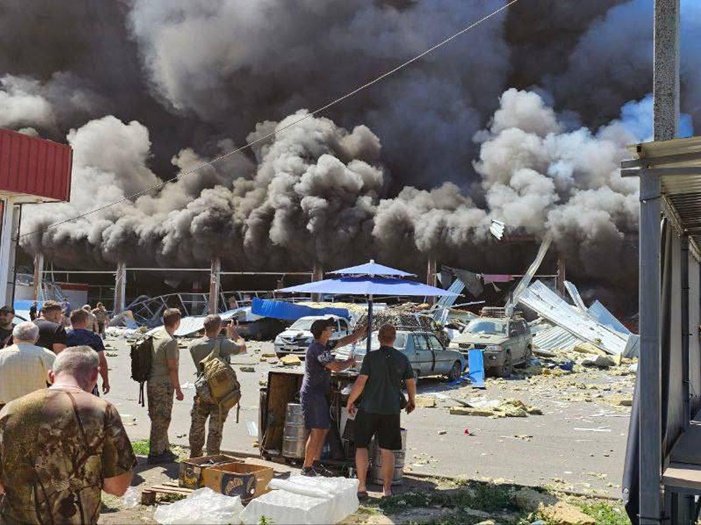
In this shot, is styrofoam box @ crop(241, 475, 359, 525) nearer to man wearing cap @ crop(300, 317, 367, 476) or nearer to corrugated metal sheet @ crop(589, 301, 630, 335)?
man wearing cap @ crop(300, 317, 367, 476)

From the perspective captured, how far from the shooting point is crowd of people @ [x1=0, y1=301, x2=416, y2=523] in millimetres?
3041

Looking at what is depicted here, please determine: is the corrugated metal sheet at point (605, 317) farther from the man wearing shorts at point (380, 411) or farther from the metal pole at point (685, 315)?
the man wearing shorts at point (380, 411)

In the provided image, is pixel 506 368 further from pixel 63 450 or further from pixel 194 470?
pixel 63 450

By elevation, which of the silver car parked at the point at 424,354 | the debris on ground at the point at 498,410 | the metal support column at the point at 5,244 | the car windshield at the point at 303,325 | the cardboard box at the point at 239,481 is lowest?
the debris on ground at the point at 498,410

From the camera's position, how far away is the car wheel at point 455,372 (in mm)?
15579

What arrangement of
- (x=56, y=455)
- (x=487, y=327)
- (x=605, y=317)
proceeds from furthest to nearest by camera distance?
(x=605, y=317) → (x=487, y=327) → (x=56, y=455)

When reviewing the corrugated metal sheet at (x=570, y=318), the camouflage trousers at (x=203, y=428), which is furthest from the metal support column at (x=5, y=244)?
the corrugated metal sheet at (x=570, y=318)

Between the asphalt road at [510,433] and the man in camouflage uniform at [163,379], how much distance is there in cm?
140

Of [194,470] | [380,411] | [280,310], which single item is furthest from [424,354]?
[280,310]

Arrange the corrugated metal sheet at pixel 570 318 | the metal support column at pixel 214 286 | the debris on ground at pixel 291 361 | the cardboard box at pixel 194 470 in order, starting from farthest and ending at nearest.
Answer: the metal support column at pixel 214 286
the corrugated metal sheet at pixel 570 318
the debris on ground at pixel 291 361
the cardboard box at pixel 194 470

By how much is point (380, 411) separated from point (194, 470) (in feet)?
5.51

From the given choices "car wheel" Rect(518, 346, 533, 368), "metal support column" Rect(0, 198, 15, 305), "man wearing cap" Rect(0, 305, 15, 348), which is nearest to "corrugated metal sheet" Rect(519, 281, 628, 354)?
"car wheel" Rect(518, 346, 533, 368)

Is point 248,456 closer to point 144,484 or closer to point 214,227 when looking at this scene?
point 144,484

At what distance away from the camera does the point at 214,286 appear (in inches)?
1300
